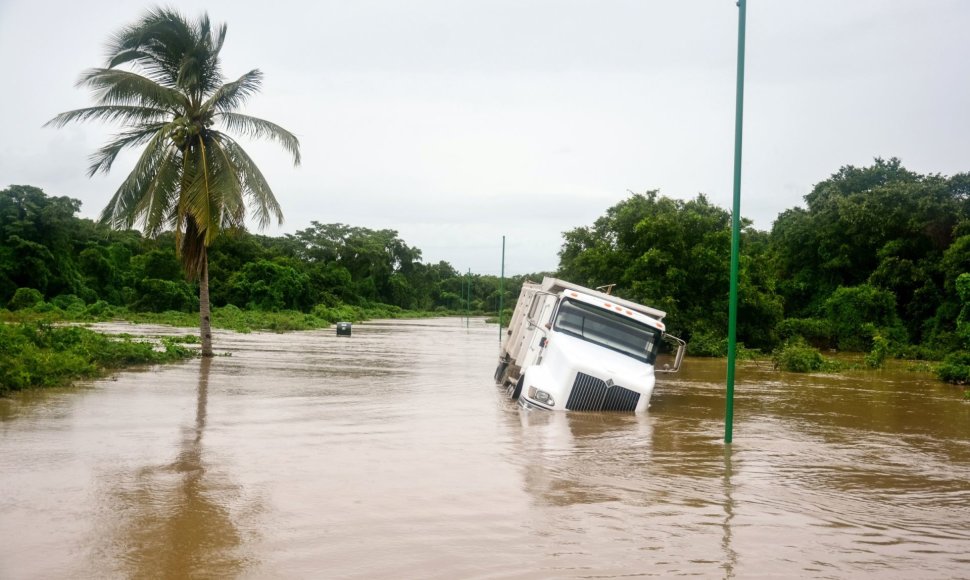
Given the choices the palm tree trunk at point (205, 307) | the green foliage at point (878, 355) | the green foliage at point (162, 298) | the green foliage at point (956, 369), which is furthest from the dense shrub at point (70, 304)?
the green foliage at point (956, 369)

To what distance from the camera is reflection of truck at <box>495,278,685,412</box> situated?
550 inches

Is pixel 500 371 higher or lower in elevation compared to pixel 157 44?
lower

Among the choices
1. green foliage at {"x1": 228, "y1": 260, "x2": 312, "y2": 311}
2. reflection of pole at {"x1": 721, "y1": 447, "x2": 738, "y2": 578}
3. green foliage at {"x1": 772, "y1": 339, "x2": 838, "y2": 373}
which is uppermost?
green foliage at {"x1": 228, "y1": 260, "x2": 312, "y2": 311}

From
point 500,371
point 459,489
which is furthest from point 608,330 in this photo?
point 459,489

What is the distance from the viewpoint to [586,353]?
14594mm

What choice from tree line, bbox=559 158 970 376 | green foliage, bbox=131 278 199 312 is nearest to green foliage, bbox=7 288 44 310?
green foliage, bbox=131 278 199 312

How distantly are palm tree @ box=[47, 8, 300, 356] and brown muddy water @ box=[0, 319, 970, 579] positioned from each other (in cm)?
715

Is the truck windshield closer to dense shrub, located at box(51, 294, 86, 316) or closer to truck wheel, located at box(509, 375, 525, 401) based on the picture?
truck wheel, located at box(509, 375, 525, 401)

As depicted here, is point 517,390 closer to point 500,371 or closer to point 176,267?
point 500,371

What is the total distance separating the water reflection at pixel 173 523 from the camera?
18.8ft

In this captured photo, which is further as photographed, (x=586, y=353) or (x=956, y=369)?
(x=956, y=369)

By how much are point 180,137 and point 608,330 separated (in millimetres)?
14105

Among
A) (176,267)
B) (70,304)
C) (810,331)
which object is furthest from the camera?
(176,267)

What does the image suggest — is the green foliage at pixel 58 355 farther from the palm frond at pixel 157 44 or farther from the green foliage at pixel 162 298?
the green foliage at pixel 162 298
